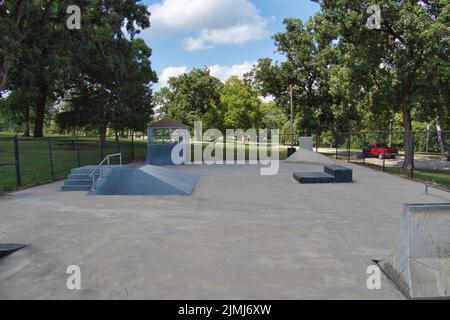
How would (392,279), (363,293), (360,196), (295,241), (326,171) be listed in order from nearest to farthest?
1. (363,293)
2. (392,279)
3. (295,241)
4. (360,196)
5. (326,171)

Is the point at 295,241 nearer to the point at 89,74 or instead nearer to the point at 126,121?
the point at 126,121

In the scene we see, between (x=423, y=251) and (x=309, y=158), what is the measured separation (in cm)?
2082

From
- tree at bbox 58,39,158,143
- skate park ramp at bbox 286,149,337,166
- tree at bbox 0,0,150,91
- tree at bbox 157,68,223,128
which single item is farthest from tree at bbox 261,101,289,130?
tree at bbox 0,0,150,91

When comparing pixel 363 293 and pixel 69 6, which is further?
pixel 69 6

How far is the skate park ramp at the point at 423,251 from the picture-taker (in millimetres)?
4297

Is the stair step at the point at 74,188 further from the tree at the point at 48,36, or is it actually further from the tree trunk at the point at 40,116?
the tree trunk at the point at 40,116

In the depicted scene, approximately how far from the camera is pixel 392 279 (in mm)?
4762

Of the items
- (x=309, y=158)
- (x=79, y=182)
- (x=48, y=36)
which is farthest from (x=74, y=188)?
(x=309, y=158)

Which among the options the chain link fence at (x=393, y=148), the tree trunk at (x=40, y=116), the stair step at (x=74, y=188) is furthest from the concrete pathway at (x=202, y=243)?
the tree trunk at (x=40, y=116)

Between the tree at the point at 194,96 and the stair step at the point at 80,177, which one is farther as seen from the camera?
the tree at the point at 194,96

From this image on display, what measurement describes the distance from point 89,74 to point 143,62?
13.3 m

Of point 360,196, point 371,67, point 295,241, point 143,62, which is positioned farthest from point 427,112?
point 143,62

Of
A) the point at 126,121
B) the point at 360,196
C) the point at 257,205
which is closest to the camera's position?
the point at 257,205

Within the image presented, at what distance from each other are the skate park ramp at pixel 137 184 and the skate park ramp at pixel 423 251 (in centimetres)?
796
